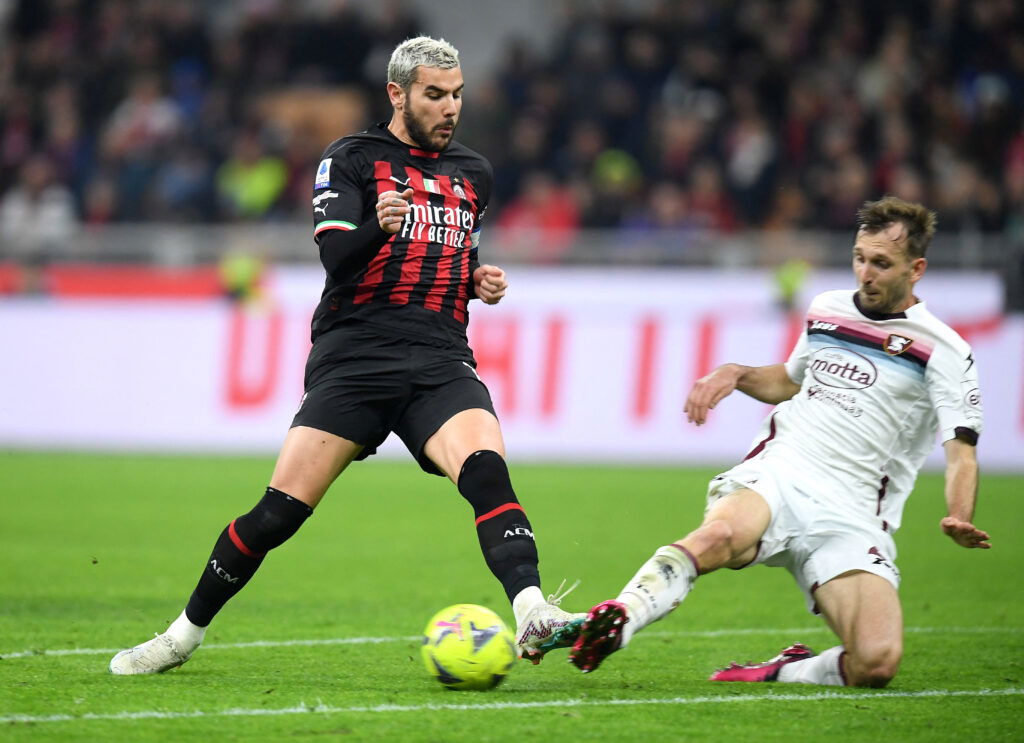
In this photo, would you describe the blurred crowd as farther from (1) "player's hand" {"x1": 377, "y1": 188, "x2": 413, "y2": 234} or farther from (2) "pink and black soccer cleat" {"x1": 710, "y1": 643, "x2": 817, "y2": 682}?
(1) "player's hand" {"x1": 377, "y1": 188, "x2": 413, "y2": 234}

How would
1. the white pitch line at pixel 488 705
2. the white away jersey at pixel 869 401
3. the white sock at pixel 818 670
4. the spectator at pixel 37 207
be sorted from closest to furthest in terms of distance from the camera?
the white pitch line at pixel 488 705, the white sock at pixel 818 670, the white away jersey at pixel 869 401, the spectator at pixel 37 207

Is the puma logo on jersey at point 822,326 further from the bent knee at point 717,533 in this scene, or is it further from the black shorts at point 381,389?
the black shorts at point 381,389

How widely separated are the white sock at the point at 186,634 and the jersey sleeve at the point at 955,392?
9.65 ft

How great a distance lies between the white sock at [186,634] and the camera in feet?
18.6

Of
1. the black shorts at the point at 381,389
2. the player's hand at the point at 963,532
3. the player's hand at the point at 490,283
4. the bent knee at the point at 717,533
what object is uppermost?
the player's hand at the point at 490,283

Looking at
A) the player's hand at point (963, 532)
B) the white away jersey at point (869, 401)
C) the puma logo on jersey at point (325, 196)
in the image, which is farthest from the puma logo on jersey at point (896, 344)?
the puma logo on jersey at point (325, 196)

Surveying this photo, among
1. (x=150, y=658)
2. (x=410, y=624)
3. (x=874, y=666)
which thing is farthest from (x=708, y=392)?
(x=150, y=658)

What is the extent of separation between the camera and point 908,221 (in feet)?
19.5

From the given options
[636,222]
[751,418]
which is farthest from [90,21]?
[751,418]

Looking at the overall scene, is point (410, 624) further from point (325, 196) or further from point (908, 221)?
point (908, 221)

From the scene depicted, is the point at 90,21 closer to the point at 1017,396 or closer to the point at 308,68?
the point at 308,68

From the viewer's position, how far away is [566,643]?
16.6 ft

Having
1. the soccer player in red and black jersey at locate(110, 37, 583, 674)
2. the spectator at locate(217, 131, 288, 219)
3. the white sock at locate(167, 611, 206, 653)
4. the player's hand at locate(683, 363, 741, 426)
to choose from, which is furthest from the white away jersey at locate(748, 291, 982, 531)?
the spectator at locate(217, 131, 288, 219)

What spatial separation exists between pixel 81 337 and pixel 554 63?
24.2 ft
